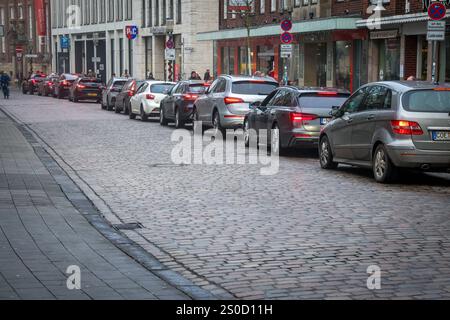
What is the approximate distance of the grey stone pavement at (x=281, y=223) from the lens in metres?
7.40

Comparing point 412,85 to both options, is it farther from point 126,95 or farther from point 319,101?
point 126,95

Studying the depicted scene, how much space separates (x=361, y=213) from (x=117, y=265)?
3.99 metres

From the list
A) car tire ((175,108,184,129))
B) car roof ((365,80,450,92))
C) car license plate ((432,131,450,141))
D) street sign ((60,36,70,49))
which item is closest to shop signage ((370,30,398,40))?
car tire ((175,108,184,129))

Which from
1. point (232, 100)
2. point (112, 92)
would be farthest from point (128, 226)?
point (112, 92)

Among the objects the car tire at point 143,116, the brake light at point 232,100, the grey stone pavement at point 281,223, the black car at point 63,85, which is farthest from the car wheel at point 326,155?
the black car at point 63,85

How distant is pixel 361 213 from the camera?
11094 millimetres

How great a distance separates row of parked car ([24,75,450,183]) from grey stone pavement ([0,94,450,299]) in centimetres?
44

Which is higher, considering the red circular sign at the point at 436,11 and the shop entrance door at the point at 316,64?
the red circular sign at the point at 436,11

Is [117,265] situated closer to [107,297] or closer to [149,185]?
[107,297]

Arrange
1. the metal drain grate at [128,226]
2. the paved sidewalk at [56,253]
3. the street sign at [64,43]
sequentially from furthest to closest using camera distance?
the street sign at [64,43] → the metal drain grate at [128,226] → the paved sidewalk at [56,253]

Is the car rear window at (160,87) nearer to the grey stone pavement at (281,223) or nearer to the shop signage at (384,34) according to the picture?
the shop signage at (384,34)

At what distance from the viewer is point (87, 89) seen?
5103cm

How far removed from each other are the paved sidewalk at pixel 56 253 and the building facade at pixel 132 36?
33.3 meters

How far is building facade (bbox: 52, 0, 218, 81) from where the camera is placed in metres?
60.5
